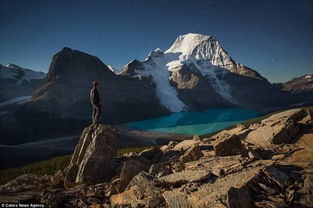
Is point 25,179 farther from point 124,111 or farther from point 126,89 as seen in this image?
point 126,89

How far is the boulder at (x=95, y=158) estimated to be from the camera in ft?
43.9

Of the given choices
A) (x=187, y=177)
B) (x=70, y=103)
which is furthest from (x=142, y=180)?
(x=70, y=103)

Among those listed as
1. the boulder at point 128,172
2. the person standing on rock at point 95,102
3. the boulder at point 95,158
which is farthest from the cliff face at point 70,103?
the boulder at point 128,172

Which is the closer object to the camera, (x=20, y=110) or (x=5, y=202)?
(x=5, y=202)

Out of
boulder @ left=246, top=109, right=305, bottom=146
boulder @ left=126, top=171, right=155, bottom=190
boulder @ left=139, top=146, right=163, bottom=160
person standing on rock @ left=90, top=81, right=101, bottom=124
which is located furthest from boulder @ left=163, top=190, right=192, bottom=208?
person standing on rock @ left=90, top=81, right=101, bottom=124

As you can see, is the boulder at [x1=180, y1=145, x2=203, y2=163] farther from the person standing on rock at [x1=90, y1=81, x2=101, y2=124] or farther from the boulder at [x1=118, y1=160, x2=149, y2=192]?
the person standing on rock at [x1=90, y1=81, x2=101, y2=124]

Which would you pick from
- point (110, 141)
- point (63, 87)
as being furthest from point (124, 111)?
point (110, 141)

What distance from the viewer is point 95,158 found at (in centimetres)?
1397

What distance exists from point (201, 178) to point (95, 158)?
7803 millimetres

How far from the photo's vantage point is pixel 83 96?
14562cm

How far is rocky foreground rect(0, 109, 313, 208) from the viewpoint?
7.10m

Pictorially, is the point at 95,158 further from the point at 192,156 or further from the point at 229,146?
the point at 229,146

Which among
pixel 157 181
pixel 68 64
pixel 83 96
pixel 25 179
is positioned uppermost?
pixel 68 64

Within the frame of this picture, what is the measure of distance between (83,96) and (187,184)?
146 metres
